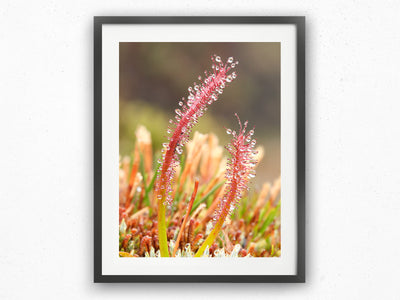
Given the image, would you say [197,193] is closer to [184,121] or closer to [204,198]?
[204,198]

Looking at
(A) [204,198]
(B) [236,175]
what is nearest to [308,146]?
(B) [236,175]

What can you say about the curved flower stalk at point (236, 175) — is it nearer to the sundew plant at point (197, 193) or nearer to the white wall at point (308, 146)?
the sundew plant at point (197, 193)

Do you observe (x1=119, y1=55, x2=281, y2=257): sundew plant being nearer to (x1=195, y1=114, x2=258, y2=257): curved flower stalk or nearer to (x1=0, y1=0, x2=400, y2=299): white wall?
(x1=195, y1=114, x2=258, y2=257): curved flower stalk

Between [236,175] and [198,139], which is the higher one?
[198,139]

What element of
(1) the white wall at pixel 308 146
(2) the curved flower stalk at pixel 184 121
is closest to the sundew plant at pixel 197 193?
(2) the curved flower stalk at pixel 184 121

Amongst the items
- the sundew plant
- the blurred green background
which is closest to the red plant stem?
the sundew plant

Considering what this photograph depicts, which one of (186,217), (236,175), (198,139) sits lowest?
(186,217)
